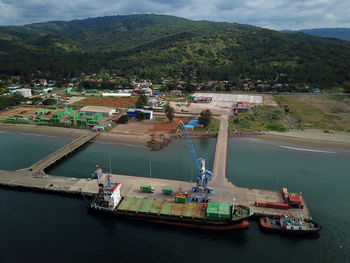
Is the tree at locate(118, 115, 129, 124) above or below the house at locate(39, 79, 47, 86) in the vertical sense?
below

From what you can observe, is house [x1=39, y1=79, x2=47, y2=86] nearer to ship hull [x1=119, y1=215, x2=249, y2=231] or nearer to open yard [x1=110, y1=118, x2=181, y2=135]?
open yard [x1=110, y1=118, x2=181, y2=135]

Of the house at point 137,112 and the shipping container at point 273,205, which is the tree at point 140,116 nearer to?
the house at point 137,112

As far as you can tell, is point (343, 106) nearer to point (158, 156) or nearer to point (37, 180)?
point (158, 156)

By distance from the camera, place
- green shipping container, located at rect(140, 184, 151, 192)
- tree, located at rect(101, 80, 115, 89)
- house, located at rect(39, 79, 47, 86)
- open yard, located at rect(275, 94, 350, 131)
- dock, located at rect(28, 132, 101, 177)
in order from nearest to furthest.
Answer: green shipping container, located at rect(140, 184, 151, 192), dock, located at rect(28, 132, 101, 177), open yard, located at rect(275, 94, 350, 131), tree, located at rect(101, 80, 115, 89), house, located at rect(39, 79, 47, 86)

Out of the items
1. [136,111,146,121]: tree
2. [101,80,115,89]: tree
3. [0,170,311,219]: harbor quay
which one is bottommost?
[0,170,311,219]: harbor quay

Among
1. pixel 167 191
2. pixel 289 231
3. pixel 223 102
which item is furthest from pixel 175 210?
pixel 223 102

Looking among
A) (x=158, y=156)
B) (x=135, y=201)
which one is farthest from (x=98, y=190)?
(x=158, y=156)

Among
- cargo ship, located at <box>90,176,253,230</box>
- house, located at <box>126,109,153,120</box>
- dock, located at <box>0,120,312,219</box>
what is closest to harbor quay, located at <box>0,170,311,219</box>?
dock, located at <box>0,120,312,219</box>
